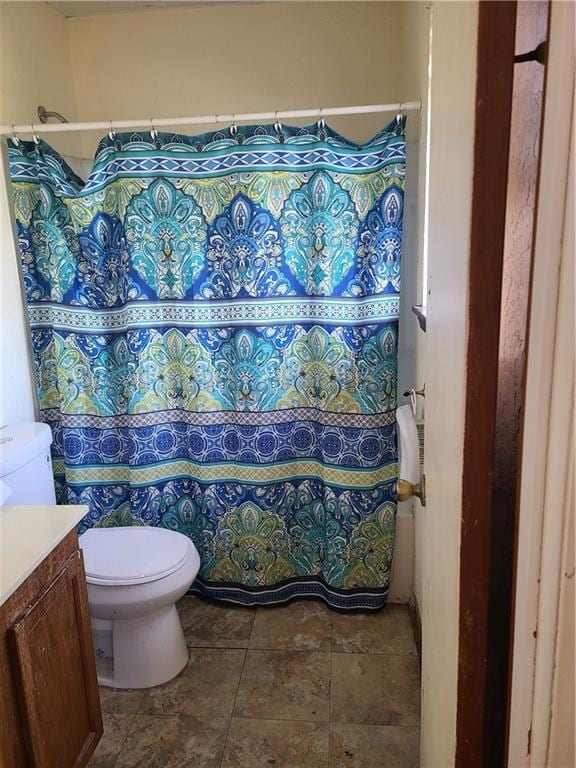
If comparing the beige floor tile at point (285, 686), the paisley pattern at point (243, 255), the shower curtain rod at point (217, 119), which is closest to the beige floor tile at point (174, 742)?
the beige floor tile at point (285, 686)

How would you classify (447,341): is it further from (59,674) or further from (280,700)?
(280,700)

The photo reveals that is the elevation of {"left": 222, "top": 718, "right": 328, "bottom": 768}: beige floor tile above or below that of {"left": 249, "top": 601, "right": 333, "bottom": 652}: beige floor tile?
below

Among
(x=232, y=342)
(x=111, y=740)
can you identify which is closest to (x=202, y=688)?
(x=111, y=740)

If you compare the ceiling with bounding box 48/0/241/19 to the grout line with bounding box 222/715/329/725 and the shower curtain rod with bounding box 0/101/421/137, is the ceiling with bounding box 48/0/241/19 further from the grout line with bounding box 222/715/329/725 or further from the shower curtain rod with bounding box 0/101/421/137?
the grout line with bounding box 222/715/329/725

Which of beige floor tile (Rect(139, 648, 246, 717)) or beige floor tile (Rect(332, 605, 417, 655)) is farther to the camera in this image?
beige floor tile (Rect(332, 605, 417, 655))

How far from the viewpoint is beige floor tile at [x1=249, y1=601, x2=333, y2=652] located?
212 cm

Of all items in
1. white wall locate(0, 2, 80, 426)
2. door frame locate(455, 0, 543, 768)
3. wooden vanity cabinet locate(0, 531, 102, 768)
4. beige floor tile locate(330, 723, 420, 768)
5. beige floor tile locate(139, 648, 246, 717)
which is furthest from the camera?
white wall locate(0, 2, 80, 426)

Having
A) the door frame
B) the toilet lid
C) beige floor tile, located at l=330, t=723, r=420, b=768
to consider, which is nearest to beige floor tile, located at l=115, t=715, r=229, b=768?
beige floor tile, located at l=330, t=723, r=420, b=768

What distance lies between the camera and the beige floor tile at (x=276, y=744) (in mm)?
1628

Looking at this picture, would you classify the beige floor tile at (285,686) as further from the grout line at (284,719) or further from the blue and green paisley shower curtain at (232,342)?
the blue and green paisley shower curtain at (232,342)

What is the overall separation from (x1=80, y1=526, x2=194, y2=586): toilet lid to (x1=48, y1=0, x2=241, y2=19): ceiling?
213 cm

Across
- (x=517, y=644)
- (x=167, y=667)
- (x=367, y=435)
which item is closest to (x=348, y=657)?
(x=167, y=667)

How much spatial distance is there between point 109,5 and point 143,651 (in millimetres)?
2550

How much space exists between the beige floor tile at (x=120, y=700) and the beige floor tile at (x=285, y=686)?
0.34 m
